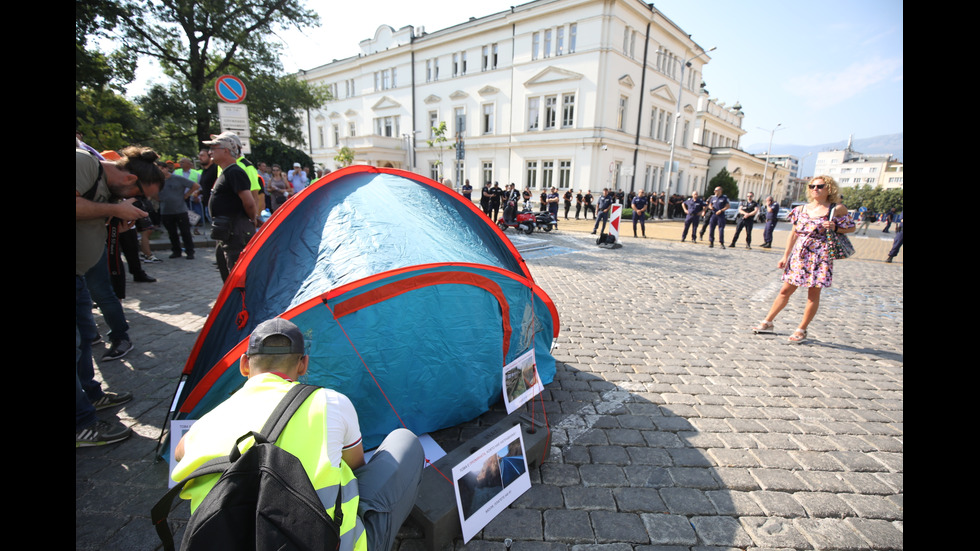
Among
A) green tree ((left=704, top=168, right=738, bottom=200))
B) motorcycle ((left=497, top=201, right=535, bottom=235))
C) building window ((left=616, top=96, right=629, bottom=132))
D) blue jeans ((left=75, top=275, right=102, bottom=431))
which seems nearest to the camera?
blue jeans ((left=75, top=275, right=102, bottom=431))

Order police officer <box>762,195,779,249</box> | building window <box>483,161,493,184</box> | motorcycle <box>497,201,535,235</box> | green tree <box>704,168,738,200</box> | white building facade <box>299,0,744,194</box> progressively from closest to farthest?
police officer <box>762,195,779,249</box>, motorcycle <box>497,201,535,235</box>, white building facade <box>299,0,744,194</box>, building window <box>483,161,493,184</box>, green tree <box>704,168,738,200</box>

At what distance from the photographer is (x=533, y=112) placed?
28891 millimetres

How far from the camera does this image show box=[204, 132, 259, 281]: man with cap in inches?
166

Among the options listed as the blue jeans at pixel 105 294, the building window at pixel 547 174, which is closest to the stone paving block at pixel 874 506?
the blue jeans at pixel 105 294

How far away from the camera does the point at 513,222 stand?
44.7 feet

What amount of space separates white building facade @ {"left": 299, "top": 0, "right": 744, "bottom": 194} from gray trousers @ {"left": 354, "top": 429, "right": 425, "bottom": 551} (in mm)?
22443

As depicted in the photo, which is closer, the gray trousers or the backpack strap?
the backpack strap

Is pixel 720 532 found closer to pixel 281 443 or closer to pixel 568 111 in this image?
pixel 281 443

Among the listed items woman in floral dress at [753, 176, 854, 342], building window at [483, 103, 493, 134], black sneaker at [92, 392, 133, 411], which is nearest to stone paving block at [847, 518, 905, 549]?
woman in floral dress at [753, 176, 854, 342]

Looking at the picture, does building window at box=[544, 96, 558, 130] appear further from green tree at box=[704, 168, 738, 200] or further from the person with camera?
the person with camera

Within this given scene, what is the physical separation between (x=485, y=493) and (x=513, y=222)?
39.2ft

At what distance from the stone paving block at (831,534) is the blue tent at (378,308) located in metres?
1.94

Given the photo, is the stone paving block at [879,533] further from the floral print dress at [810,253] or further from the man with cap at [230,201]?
the man with cap at [230,201]

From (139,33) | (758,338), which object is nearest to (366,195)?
Answer: (758,338)
